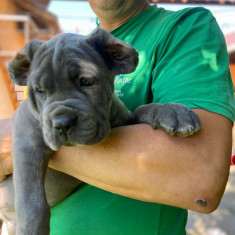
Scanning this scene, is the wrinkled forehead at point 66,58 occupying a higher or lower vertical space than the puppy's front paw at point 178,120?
higher

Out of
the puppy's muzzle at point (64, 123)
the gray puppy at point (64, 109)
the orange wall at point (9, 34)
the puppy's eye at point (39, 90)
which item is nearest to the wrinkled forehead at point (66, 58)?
the gray puppy at point (64, 109)

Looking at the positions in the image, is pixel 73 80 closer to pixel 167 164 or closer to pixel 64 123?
pixel 64 123

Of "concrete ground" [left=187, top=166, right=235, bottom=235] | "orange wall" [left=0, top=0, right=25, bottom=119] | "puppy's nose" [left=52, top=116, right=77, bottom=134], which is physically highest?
"puppy's nose" [left=52, top=116, right=77, bottom=134]

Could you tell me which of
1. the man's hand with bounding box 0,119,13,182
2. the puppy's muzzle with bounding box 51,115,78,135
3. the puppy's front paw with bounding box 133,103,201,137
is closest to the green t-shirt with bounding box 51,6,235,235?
the puppy's front paw with bounding box 133,103,201,137

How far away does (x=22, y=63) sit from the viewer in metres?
1.99

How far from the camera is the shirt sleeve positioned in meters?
1.72

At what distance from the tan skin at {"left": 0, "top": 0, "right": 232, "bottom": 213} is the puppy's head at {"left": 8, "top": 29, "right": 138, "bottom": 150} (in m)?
0.13

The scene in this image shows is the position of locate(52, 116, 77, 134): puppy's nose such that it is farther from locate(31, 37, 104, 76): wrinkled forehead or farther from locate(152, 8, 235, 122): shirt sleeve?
locate(152, 8, 235, 122): shirt sleeve

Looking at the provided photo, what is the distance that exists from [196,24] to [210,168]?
3.07 feet

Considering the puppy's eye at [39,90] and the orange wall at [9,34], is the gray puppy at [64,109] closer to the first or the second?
the puppy's eye at [39,90]

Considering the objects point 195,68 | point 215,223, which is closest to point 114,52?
point 195,68

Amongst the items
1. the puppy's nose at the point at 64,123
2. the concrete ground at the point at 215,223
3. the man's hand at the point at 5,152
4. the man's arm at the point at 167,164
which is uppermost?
the puppy's nose at the point at 64,123

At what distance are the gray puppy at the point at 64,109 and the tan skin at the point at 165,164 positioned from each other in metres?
0.08

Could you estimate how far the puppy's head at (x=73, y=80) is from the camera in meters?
1.63
